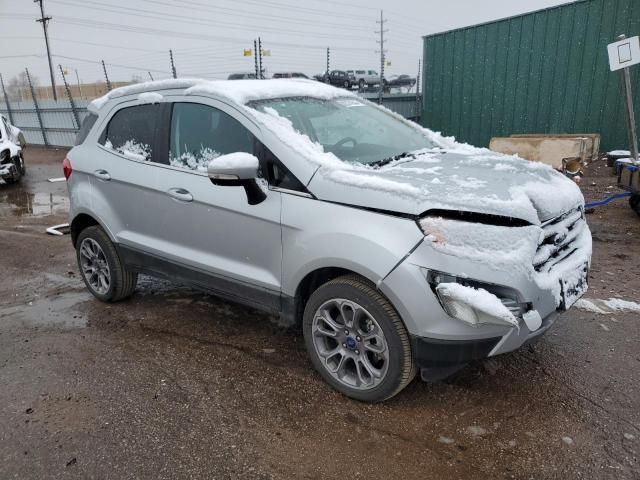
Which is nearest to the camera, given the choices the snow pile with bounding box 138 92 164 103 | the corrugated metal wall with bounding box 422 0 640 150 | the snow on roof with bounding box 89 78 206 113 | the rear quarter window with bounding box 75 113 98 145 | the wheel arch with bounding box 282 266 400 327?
the wheel arch with bounding box 282 266 400 327

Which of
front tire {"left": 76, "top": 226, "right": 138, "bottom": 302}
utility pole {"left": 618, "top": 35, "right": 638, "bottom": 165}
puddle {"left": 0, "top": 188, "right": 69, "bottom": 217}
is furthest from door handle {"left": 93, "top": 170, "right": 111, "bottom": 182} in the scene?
utility pole {"left": 618, "top": 35, "right": 638, "bottom": 165}

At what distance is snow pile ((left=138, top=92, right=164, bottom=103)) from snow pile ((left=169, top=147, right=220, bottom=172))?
0.49 meters

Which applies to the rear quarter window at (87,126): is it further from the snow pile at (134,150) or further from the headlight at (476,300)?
the headlight at (476,300)

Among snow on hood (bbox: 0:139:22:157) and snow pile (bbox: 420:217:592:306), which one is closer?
snow pile (bbox: 420:217:592:306)

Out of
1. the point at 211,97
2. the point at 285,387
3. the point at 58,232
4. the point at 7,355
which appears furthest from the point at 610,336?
the point at 58,232

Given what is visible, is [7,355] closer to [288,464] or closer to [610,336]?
[288,464]

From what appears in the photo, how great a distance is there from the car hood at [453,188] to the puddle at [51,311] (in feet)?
8.44

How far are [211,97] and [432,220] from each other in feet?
5.78

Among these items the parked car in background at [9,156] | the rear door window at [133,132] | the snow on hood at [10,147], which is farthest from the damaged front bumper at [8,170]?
the rear door window at [133,132]

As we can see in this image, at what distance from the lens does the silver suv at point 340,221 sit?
2.36 meters

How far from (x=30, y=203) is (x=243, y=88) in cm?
777

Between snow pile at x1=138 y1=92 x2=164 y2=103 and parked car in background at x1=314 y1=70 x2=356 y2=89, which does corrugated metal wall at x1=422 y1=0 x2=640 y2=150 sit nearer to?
snow pile at x1=138 y1=92 x2=164 y2=103

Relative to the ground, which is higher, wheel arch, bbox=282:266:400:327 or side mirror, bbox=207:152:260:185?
side mirror, bbox=207:152:260:185

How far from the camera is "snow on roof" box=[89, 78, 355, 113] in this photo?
10.7ft
